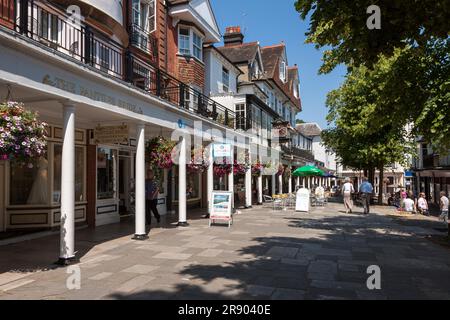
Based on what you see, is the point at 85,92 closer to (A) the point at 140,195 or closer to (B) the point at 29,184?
(A) the point at 140,195

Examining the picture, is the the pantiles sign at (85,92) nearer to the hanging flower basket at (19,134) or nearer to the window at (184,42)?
the hanging flower basket at (19,134)

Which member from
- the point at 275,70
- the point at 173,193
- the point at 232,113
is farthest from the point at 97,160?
the point at 275,70

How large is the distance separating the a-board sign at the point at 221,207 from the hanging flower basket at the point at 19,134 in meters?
7.49

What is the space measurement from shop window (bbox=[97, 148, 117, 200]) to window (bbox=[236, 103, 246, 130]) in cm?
857

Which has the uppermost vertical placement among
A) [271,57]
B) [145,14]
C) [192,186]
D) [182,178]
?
[271,57]

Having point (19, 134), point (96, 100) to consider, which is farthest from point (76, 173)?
point (19, 134)

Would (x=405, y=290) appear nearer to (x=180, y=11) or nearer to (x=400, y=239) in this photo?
(x=400, y=239)

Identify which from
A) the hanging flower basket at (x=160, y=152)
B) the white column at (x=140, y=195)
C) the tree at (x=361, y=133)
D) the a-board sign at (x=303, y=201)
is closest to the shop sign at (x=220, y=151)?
the hanging flower basket at (x=160, y=152)

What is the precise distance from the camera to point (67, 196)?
23.4 feet

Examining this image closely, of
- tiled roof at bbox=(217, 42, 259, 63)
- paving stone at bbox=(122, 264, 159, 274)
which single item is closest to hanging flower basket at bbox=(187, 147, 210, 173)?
paving stone at bbox=(122, 264, 159, 274)

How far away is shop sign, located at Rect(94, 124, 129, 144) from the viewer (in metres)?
10.1

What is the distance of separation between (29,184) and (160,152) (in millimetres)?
3969

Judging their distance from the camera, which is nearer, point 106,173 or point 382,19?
point 382,19

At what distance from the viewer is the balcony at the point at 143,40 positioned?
13.7 meters
